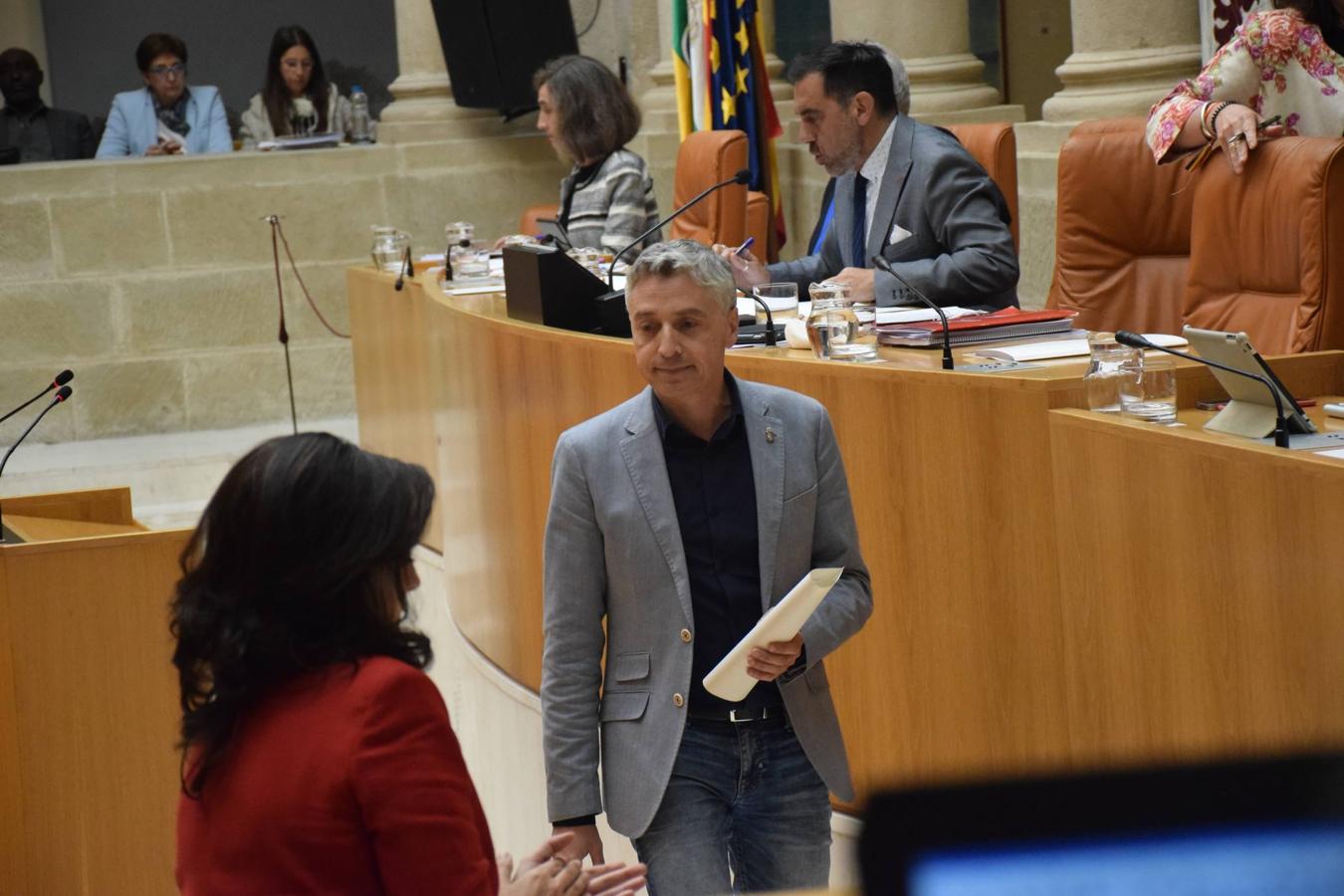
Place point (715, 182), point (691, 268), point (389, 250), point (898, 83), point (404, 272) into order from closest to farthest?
1. point (691, 268)
2. point (898, 83)
3. point (715, 182)
4. point (404, 272)
5. point (389, 250)

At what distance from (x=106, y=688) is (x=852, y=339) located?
148cm

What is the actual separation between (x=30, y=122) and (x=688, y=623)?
7.52 m

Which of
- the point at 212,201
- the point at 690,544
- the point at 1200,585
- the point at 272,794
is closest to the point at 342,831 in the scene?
the point at 272,794

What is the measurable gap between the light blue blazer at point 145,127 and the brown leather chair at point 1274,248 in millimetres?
6278

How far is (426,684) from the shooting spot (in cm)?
150

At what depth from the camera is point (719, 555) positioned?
2311mm

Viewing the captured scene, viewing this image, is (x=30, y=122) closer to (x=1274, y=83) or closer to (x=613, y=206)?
(x=613, y=206)

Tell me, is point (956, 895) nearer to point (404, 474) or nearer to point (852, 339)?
point (404, 474)

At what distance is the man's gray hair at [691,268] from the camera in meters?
2.38

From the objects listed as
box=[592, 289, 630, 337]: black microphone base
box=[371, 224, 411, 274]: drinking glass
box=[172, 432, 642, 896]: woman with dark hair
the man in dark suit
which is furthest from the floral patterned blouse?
the man in dark suit

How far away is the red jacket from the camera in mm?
1451

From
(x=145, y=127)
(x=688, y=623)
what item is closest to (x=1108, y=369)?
(x=688, y=623)

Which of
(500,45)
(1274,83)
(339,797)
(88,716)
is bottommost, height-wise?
(88,716)

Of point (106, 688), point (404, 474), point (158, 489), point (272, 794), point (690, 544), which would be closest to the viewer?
point (272, 794)
